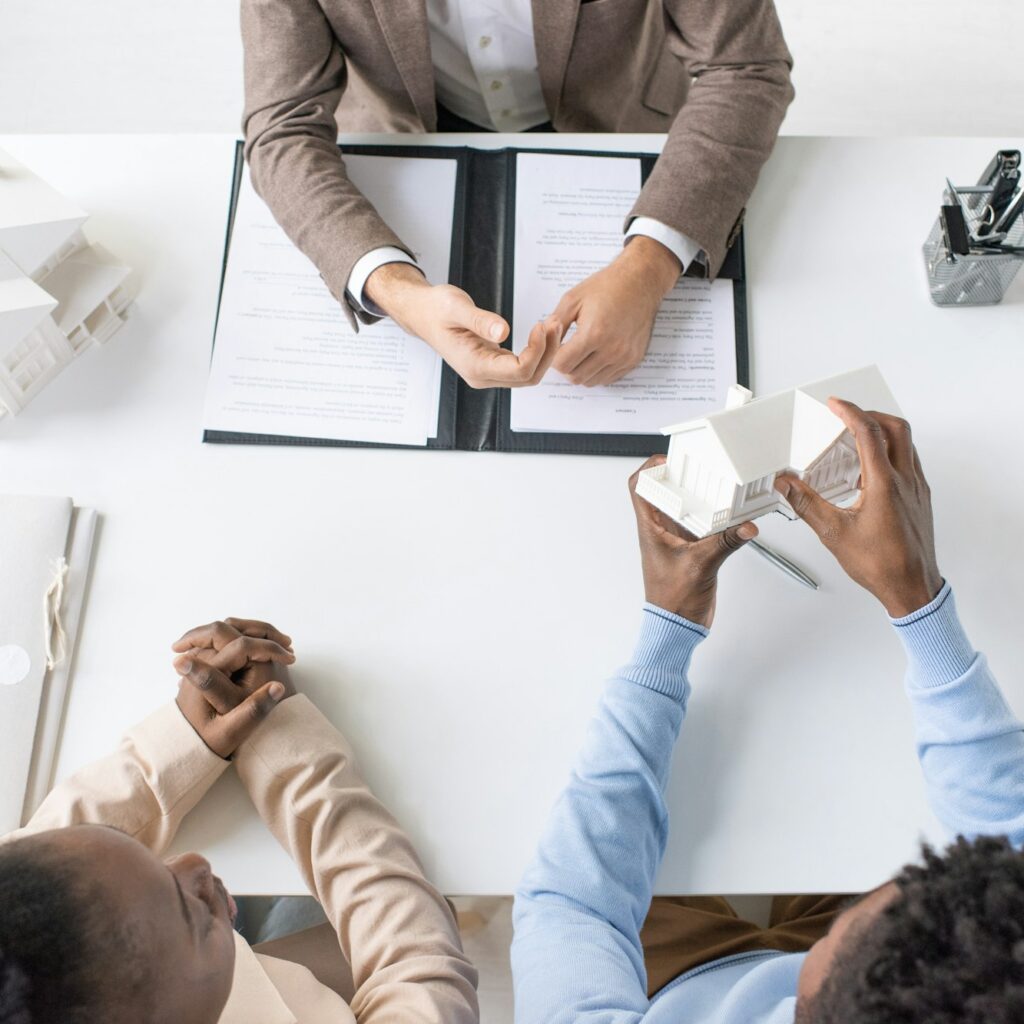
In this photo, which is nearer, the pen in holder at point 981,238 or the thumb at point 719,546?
the thumb at point 719,546

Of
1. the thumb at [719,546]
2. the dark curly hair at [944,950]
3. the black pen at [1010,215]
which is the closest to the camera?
the dark curly hair at [944,950]

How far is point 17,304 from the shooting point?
938mm

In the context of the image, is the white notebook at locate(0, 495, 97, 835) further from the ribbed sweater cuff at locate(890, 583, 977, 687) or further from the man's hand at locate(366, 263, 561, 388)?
the ribbed sweater cuff at locate(890, 583, 977, 687)

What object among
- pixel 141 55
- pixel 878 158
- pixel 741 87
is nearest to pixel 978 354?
pixel 878 158

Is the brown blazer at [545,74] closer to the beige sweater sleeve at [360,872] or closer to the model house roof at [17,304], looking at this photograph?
the model house roof at [17,304]

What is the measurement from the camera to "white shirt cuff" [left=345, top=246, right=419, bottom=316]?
1004 millimetres

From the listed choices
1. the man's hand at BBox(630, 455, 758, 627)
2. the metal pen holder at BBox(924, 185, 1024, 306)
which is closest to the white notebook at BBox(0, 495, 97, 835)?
the man's hand at BBox(630, 455, 758, 627)

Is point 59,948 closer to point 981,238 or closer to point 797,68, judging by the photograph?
point 981,238

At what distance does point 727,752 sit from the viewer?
2.86 ft

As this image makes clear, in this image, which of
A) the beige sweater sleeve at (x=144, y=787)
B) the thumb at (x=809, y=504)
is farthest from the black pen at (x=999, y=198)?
the beige sweater sleeve at (x=144, y=787)

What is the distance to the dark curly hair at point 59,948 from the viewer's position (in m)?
0.53

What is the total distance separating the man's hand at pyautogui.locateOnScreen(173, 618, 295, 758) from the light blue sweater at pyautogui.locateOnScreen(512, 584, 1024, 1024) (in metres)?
0.29

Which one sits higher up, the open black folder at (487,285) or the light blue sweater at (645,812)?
the open black folder at (487,285)

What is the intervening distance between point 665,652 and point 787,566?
0.18 meters
